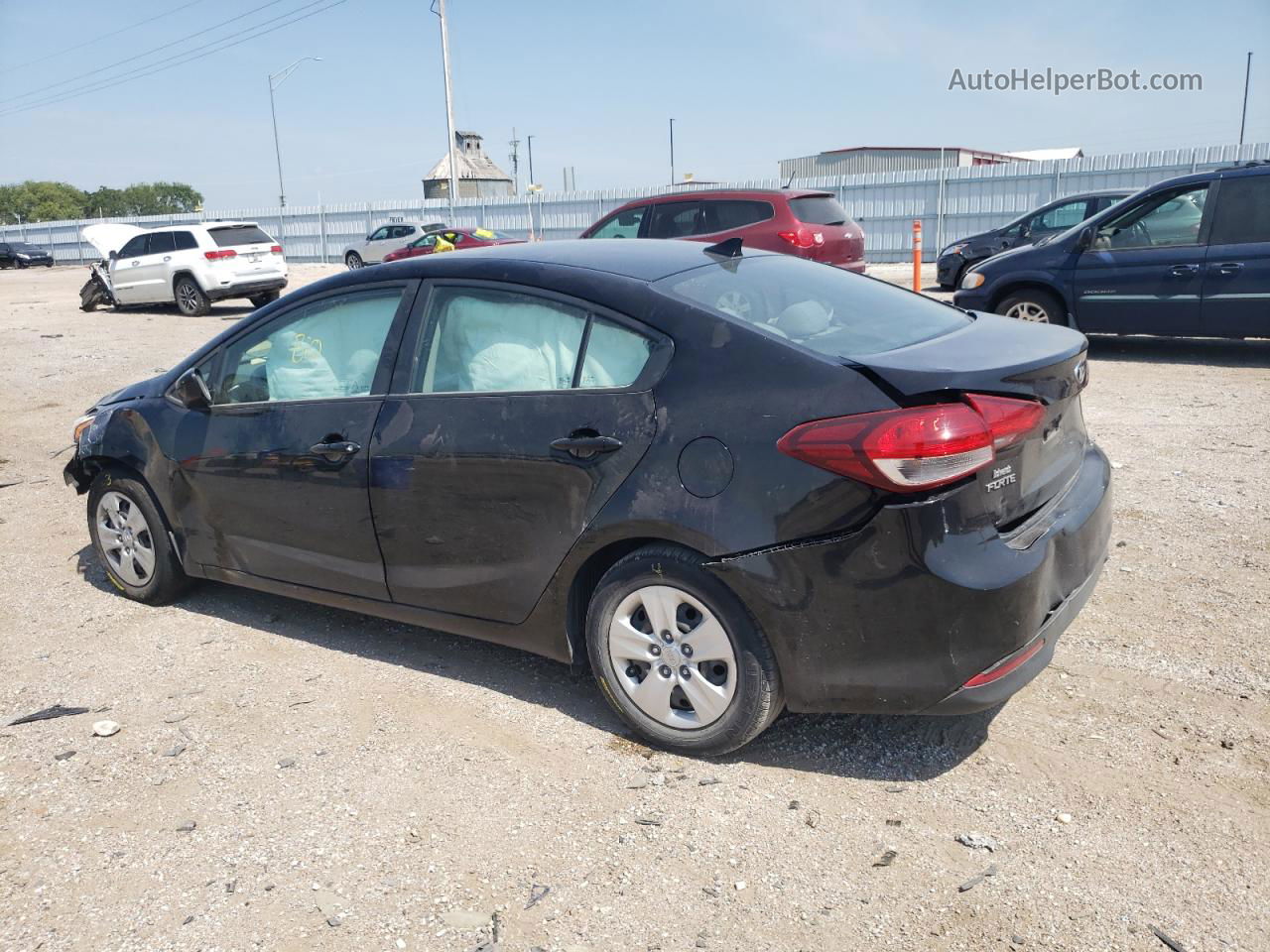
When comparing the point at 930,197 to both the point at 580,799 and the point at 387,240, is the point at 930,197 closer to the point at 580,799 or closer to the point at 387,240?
the point at 387,240

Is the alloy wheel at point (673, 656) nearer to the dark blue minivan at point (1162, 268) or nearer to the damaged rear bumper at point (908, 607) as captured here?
the damaged rear bumper at point (908, 607)

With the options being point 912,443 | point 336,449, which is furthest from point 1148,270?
point 336,449

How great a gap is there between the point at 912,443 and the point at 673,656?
41.0 inches

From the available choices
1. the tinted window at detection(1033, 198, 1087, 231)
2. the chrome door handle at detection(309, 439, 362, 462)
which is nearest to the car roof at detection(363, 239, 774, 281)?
the chrome door handle at detection(309, 439, 362, 462)

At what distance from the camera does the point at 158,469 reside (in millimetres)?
4797

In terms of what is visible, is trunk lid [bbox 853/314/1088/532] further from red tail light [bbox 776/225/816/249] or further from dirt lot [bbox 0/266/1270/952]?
red tail light [bbox 776/225/816/249]

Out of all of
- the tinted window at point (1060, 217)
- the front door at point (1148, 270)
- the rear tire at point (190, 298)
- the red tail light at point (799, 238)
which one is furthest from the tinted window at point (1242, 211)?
the rear tire at point (190, 298)

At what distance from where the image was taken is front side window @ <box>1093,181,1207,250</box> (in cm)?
982

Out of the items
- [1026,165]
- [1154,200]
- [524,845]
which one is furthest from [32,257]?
[524,845]

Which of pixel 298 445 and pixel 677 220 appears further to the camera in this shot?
pixel 677 220

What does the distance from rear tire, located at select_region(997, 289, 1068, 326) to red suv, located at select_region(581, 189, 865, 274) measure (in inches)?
129

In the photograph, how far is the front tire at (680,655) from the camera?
322cm

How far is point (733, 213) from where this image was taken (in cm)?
1393

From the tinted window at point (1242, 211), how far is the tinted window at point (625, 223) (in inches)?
272
